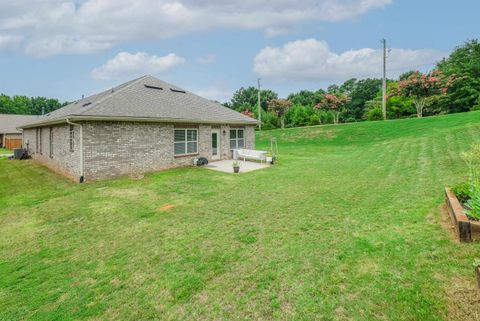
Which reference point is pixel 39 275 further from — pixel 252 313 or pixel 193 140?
pixel 193 140

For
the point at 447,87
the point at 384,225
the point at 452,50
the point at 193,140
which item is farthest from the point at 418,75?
the point at 384,225

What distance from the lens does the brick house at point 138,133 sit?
35.8 feet

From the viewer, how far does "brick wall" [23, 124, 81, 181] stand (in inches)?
438

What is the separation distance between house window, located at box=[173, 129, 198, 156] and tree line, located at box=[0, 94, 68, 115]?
65023mm

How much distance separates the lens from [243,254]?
4293 millimetres

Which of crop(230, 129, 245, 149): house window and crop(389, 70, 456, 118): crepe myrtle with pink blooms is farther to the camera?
crop(389, 70, 456, 118): crepe myrtle with pink blooms

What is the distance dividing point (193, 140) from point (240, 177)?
500 cm

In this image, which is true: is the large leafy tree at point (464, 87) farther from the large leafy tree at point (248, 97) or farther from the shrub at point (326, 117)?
the large leafy tree at point (248, 97)

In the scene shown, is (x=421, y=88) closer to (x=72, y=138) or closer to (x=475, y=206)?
(x=475, y=206)

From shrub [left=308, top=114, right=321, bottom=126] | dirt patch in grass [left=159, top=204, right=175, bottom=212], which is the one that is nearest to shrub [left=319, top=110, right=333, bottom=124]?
shrub [left=308, top=114, right=321, bottom=126]

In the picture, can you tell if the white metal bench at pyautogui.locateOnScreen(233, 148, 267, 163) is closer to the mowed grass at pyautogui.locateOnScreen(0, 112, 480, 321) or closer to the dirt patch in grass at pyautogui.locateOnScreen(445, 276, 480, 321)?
the mowed grass at pyautogui.locateOnScreen(0, 112, 480, 321)

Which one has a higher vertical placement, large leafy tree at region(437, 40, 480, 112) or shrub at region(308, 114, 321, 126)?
large leafy tree at region(437, 40, 480, 112)

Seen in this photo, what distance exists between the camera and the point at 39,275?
414 centimetres

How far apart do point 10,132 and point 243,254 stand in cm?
4713
